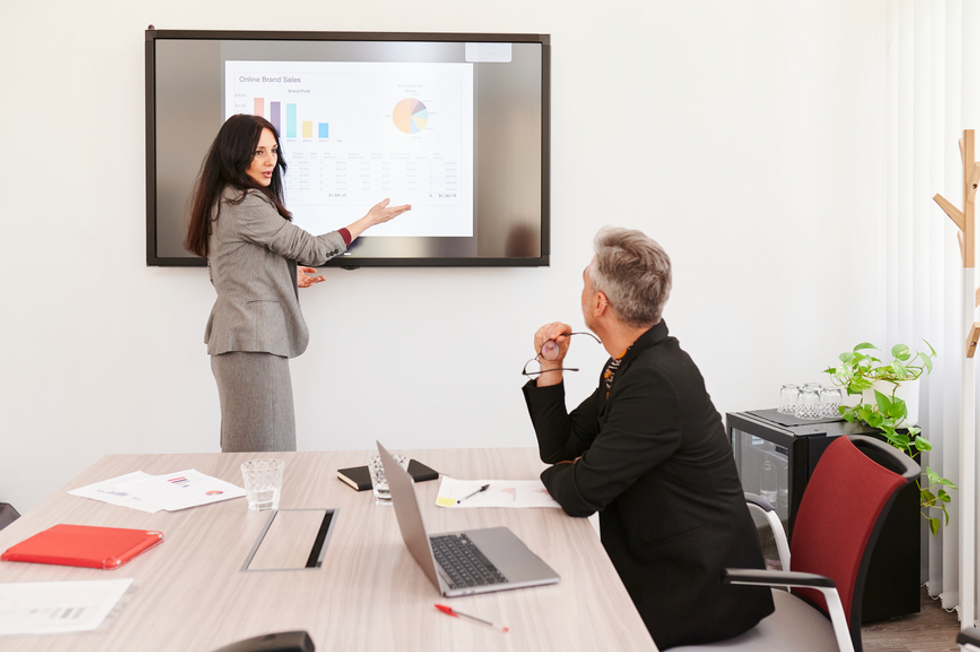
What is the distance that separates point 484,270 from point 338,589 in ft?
7.08

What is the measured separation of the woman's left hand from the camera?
3.03 m

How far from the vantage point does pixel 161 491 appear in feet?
5.54

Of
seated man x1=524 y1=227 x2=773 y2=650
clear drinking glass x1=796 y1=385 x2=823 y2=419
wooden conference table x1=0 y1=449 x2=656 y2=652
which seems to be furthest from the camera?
clear drinking glass x1=796 y1=385 x2=823 y2=419

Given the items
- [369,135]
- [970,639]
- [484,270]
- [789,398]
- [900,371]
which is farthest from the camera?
[484,270]

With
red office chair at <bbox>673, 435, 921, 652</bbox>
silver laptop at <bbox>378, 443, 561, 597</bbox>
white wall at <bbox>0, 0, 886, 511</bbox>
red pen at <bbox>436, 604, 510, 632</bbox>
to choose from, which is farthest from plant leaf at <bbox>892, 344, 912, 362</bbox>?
red pen at <bbox>436, 604, 510, 632</bbox>

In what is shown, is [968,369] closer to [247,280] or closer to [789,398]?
[789,398]

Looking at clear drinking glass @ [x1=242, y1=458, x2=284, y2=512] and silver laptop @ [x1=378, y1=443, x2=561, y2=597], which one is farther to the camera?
clear drinking glass @ [x1=242, y1=458, x2=284, y2=512]

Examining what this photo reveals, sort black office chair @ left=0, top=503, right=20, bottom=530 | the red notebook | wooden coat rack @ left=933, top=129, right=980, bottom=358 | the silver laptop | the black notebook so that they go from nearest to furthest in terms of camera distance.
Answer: the silver laptop < the red notebook < the black notebook < wooden coat rack @ left=933, top=129, right=980, bottom=358 < black office chair @ left=0, top=503, right=20, bottom=530

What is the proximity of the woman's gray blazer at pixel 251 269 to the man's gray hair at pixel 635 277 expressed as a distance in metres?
1.36

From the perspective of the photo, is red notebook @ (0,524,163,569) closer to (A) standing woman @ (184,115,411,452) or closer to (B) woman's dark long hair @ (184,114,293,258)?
(A) standing woman @ (184,115,411,452)

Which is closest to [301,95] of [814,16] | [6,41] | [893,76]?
[6,41]

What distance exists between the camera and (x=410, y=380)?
3.22 metres

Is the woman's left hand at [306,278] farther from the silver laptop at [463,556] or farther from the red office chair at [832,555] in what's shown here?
the red office chair at [832,555]


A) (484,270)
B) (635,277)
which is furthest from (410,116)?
(635,277)
